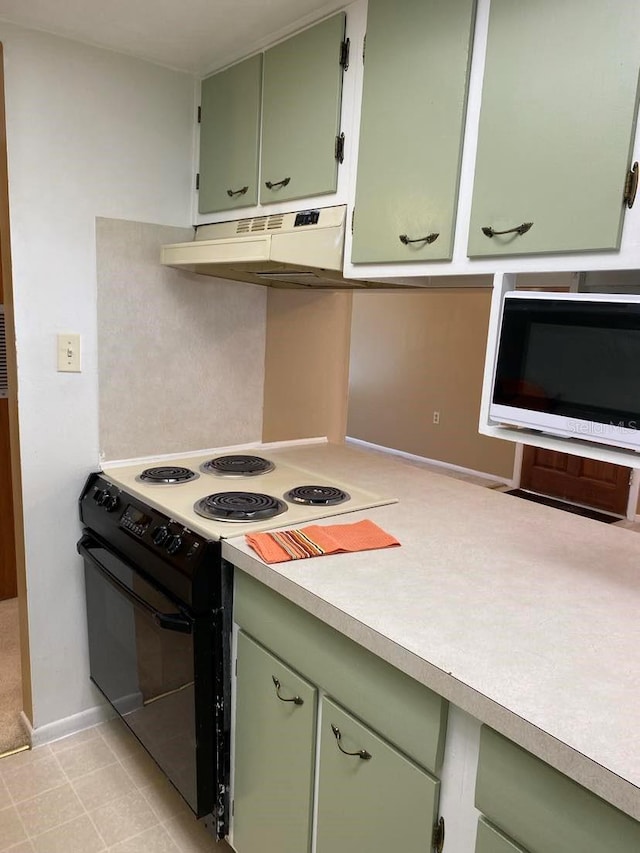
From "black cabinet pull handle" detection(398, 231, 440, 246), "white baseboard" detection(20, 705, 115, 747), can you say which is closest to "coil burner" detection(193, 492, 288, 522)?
"black cabinet pull handle" detection(398, 231, 440, 246)

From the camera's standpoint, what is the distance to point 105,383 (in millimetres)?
2016

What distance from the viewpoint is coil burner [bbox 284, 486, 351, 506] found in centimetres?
170

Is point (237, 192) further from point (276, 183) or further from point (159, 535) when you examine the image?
point (159, 535)

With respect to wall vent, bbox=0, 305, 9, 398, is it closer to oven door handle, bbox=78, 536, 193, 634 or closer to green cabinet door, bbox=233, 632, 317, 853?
oven door handle, bbox=78, 536, 193, 634

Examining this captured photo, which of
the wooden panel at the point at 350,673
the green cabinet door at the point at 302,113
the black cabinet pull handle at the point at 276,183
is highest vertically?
the green cabinet door at the point at 302,113

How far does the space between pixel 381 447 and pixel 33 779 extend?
515 cm

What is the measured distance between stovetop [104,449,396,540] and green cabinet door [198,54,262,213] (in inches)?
33.6

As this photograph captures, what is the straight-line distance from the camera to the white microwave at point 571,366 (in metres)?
1.10

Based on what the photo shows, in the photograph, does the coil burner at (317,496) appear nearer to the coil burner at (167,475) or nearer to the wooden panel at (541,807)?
the coil burner at (167,475)

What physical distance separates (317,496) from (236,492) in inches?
9.1

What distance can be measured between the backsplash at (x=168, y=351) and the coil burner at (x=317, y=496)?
59cm

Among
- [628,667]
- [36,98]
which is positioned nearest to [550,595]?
[628,667]

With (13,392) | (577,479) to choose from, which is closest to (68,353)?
(13,392)

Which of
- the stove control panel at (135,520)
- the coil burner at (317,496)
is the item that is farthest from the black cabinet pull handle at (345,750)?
the stove control panel at (135,520)
